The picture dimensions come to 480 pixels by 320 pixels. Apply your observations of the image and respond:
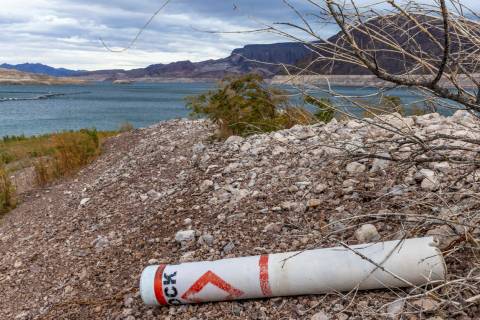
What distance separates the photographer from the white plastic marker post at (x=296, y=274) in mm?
2449

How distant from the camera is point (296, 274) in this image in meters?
2.64

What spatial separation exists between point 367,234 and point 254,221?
887 millimetres

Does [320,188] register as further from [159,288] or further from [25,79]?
[25,79]

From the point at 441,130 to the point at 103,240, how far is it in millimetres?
2802

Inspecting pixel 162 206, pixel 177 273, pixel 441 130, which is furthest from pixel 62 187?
pixel 441 130

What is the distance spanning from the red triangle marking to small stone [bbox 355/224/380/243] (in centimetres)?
75

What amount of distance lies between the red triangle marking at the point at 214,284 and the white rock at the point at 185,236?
29.1 inches

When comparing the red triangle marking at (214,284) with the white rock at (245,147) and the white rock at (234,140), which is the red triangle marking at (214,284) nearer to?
the white rock at (245,147)

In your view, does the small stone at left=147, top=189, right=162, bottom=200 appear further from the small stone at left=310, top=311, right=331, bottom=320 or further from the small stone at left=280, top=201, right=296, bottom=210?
the small stone at left=310, top=311, right=331, bottom=320

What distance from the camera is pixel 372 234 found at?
2910mm

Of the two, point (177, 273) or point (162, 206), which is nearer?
point (177, 273)

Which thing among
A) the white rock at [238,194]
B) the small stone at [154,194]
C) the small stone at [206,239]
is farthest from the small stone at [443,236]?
the small stone at [154,194]

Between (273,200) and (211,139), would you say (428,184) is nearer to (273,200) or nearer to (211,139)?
(273,200)

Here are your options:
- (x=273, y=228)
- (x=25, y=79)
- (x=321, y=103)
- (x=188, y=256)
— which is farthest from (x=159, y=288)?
(x=25, y=79)
